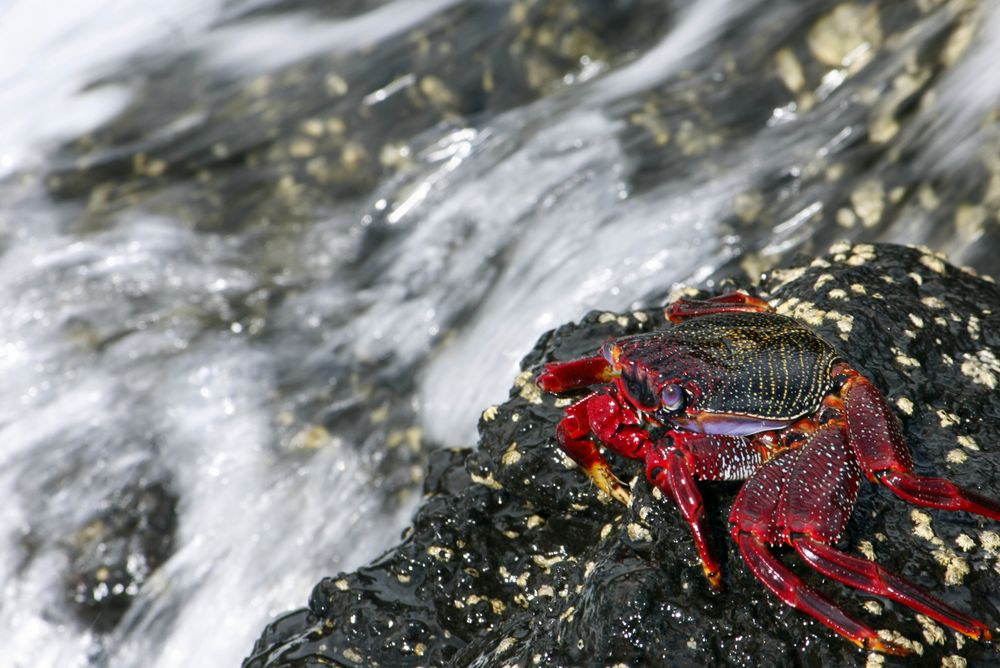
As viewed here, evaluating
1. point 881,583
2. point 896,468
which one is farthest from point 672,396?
point 881,583

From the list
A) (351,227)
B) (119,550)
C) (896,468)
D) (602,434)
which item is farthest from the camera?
(351,227)

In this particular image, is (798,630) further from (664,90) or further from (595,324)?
(664,90)

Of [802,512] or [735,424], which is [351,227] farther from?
[802,512]

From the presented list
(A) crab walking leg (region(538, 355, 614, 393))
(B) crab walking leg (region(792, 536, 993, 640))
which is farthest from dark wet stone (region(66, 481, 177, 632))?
(B) crab walking leg (region(792, 536, 993, 640))

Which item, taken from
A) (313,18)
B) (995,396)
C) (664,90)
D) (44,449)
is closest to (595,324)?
(995,396)

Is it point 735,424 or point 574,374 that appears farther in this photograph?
point 574,374

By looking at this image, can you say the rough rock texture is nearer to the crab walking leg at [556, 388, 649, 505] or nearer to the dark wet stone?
the crab walking leg at [556, 388, 649, 505]

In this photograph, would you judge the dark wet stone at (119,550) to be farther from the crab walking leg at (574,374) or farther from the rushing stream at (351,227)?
the crab walking leg at (574,374)
